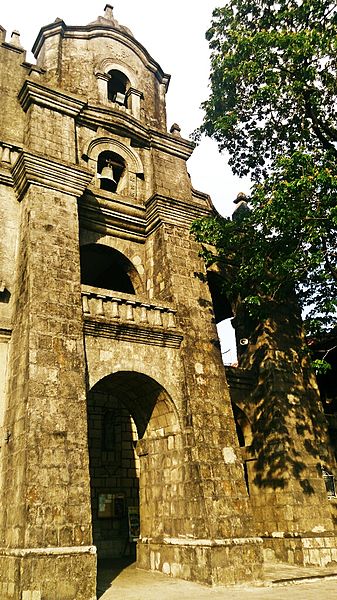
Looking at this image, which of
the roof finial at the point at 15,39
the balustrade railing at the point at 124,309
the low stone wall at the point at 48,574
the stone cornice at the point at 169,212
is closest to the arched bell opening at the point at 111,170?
the stone cornice at the point at 169,212

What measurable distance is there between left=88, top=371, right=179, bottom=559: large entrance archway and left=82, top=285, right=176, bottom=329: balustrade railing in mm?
1346

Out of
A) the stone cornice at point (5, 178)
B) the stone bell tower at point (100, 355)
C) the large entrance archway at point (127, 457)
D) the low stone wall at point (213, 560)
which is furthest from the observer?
the stone cornice at point (5, 178)

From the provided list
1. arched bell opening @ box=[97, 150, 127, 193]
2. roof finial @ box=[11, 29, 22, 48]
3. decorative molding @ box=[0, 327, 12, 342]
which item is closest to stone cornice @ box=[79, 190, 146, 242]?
arched bell opening @ box=[97, 150, 127, 193]

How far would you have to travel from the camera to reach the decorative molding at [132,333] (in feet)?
36.0

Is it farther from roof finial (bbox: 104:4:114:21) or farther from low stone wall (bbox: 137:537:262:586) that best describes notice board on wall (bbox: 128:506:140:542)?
roof finial (bbox: 104:4:114:21)

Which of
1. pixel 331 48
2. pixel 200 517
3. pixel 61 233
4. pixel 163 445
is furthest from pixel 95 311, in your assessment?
pixel 331 48

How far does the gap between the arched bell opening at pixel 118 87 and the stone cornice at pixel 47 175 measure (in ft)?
21.1

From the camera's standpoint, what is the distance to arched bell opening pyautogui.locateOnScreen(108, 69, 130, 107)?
17609 millimetres

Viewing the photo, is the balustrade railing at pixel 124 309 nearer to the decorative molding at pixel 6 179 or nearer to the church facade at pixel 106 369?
the church facade at pixel 106 369

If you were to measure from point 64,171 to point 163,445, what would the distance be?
6.81 meters

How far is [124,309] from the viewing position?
11.9 m

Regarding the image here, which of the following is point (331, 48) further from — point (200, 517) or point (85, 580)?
point (85, 580)

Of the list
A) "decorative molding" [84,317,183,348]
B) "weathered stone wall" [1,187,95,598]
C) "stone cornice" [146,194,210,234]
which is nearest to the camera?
"weathered stone wall" [1,187,95,598]

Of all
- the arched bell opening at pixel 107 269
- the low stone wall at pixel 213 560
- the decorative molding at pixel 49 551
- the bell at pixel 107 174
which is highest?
the bell at pixel 107 174
